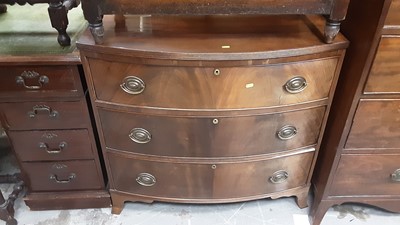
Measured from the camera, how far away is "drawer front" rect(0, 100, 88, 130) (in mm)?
1225

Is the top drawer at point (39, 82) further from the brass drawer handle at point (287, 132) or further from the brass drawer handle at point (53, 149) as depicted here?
the brass drawer handle at point (287, 132)

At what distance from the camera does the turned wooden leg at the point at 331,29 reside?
3.36 ft

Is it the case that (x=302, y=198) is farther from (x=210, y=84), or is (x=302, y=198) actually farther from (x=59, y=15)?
(x=59, y=15)

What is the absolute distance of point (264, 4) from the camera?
1.00 meters

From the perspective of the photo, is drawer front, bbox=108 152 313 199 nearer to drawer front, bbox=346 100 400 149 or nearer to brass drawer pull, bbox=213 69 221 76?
drawer front, bbox=346 100 400 149

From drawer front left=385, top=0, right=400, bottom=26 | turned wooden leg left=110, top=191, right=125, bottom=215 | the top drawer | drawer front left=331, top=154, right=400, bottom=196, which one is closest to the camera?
drawer front left=385, top=0, right=400, bottom=26

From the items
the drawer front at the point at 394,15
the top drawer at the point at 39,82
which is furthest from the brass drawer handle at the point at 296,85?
the top drawer at the point at 39,82

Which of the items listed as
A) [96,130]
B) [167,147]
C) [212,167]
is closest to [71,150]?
[96,130]

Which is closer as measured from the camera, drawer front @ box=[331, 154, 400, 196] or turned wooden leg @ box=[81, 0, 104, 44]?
turned wooden leg @ box=[81, 0, 104, 44]

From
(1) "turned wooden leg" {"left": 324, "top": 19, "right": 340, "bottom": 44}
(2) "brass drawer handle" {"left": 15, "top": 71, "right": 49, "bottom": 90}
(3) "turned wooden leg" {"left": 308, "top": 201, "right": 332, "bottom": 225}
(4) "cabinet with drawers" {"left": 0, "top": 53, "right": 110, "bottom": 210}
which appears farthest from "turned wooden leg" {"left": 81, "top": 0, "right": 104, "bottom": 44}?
(3) "turned wooden leg" {"left": 308, "top": 201, "right": 332, "bottom": 225}

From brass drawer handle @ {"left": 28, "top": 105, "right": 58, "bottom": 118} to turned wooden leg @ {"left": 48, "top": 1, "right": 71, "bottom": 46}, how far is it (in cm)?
25

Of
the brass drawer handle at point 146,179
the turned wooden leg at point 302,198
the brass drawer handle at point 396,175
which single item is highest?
the brass drawer handle at point 396,175

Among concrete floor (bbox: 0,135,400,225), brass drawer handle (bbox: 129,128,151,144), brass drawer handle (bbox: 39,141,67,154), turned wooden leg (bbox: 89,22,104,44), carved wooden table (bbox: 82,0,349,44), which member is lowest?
concrete floor (bbox: 0,135,400,225)

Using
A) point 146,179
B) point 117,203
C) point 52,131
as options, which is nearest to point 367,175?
point 146,179
